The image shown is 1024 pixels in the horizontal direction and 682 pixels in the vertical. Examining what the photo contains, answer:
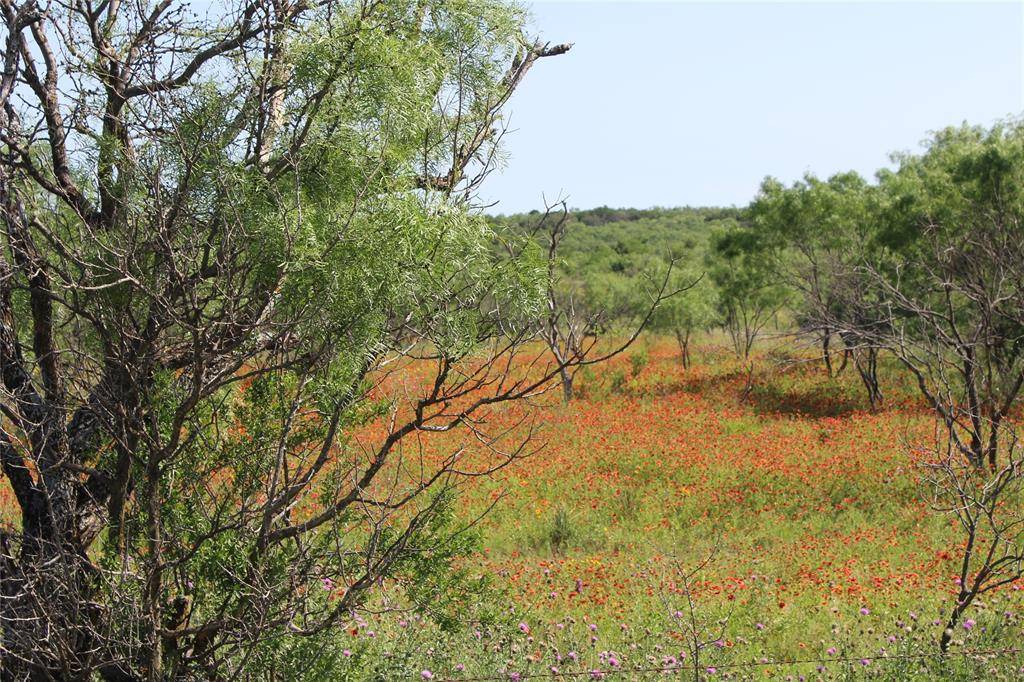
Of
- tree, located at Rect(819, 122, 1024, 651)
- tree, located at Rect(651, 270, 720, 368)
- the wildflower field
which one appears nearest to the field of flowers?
the wildflower field

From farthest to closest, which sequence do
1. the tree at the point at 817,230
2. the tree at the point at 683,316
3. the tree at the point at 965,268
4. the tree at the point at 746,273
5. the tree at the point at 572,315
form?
the tree at the point at 683,316 < the tree at the point at 746,273 < the tree at the point at 817,230 < the tree at the point at 965,268 < the tree at the point at 572,315

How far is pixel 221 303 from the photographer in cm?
453

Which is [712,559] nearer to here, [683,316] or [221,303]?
[221,303]

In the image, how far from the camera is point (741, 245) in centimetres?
2439

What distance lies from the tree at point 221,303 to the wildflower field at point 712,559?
111 cm

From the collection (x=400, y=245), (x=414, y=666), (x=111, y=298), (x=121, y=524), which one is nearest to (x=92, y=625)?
(x=121, y=524)

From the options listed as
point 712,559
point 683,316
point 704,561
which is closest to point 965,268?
point 712,559

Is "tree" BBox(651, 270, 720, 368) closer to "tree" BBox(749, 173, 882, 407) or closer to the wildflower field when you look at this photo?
"tree" BBox(749, 173, 882, 407)

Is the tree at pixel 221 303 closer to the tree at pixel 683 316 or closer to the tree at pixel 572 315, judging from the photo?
the tree at pixel 572 315

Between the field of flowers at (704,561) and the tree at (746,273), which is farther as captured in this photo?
the tree at (746,273)

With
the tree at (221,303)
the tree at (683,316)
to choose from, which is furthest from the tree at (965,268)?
the tree at (221,303)

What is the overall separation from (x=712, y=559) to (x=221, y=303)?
669 cm

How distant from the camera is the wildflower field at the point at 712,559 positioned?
5.84 meters

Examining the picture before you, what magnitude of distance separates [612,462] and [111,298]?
1096 cm
